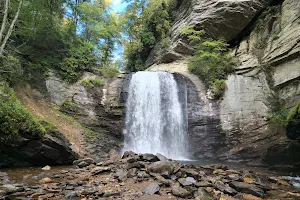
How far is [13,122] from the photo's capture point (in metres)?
7.09

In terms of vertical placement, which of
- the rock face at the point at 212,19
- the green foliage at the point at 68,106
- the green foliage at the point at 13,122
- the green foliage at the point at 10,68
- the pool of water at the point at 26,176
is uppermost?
the rock face at the point at 212,19

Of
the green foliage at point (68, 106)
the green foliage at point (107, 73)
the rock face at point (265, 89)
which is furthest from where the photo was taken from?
the green foliage at point (107, 73)

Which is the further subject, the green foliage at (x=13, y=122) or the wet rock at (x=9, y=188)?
the green foliage at (x=13, y=122)

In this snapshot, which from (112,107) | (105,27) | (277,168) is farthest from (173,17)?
(277,168)

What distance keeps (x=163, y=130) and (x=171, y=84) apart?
12.0ft

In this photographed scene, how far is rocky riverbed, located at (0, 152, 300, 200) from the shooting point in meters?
4.46

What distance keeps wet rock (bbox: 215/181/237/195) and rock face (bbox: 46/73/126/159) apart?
6.92 meters

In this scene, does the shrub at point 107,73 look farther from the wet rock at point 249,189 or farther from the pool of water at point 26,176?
the wet rock at point 249,189

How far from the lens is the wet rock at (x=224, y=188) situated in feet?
16.2

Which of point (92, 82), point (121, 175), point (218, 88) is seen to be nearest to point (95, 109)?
point (92, 82)

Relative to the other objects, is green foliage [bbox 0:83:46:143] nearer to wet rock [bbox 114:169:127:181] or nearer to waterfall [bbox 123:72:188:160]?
wet rock [bbox 114:169:127:181]

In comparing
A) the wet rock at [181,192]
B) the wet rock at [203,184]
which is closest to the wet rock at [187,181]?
the wet rock at [203,184]

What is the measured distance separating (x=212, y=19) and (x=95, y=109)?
11493 millimetres

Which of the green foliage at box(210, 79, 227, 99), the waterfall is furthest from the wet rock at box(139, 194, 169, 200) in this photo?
the green foliage at box(210, 79, 227, 99)
